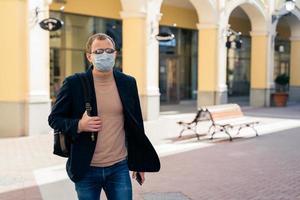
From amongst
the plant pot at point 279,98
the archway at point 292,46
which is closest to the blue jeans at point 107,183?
the plant pot at point 279,98

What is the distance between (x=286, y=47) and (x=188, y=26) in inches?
406

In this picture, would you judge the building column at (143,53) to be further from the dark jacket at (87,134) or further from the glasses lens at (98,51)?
the glasses lens at (98,51)

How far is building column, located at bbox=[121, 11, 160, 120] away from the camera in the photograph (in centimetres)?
1627

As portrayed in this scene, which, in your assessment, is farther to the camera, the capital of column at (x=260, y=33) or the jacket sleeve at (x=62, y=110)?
the capital of column at (x=260, y=33)

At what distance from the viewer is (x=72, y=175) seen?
138 inches

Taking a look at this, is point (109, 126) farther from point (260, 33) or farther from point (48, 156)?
point (260, 33)

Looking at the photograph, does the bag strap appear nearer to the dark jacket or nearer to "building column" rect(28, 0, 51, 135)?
the dark jacket

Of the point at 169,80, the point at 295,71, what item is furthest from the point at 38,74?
the point at 295,71

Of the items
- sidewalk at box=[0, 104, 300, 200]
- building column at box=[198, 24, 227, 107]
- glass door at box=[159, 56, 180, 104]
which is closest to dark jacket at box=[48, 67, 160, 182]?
sidewalk at box=[0, 104, 300, 200]

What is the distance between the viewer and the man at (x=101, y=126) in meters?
3.46

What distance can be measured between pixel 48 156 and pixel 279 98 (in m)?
16.3

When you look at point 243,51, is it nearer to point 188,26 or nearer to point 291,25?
point 291,25

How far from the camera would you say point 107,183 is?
11.8 feet

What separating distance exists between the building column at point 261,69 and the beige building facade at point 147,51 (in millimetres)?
47
